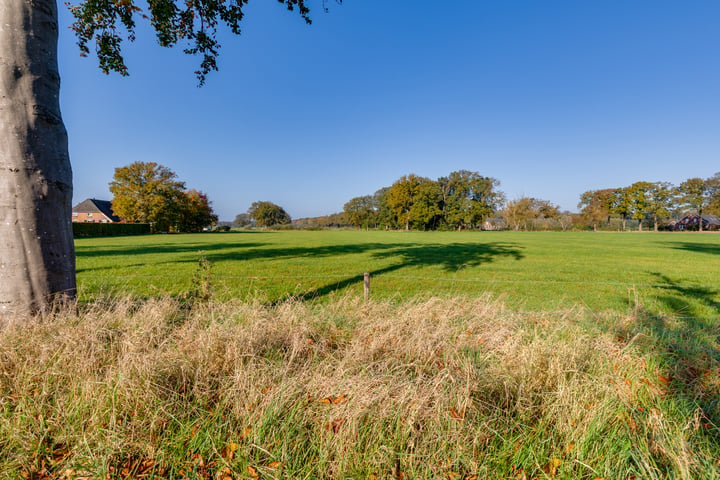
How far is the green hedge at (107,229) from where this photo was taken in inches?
1403

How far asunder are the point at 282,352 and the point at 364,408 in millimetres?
1340

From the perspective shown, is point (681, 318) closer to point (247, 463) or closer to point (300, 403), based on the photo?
point (300, 403)

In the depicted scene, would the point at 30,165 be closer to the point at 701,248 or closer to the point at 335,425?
the point at 335,425

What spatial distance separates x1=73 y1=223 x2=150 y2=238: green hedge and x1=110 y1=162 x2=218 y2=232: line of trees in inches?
90.8

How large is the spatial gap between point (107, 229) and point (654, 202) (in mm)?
107397

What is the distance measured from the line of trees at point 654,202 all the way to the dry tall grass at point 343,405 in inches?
3396

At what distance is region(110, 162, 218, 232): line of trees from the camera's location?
151ft

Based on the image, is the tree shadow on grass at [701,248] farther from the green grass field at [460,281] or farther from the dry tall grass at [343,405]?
the dry tall grass at [343,405]

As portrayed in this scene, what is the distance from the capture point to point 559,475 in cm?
175

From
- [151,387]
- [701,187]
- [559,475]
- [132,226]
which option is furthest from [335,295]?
[701,187]

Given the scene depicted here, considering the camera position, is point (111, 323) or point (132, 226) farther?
point (132, 226)

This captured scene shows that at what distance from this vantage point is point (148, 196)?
46719 mm

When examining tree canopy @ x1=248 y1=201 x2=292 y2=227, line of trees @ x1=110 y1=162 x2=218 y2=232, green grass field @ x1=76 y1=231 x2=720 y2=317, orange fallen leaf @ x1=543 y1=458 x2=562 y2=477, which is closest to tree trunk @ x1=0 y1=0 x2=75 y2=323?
green grass field @ x1=76 y1=231 x2=720 y2=317

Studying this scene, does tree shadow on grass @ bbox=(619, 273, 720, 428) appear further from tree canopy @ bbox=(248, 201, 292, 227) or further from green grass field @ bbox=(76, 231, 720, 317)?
tree canopy @ bbox=(248, 201, 292, 227)
